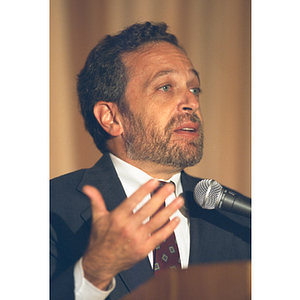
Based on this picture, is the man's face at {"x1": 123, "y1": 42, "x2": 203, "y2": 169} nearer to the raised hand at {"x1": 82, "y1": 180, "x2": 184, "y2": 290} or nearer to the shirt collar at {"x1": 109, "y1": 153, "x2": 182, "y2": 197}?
the shirt collar at {"x1": 109, "y1": 153, "x2": 182, "y2": 197}

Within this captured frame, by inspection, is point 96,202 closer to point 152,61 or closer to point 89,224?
point 89,224

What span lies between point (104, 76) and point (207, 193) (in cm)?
56

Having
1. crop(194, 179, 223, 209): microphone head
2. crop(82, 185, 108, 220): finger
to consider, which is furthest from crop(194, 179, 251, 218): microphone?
crop(82, 185, 108, 220): finger

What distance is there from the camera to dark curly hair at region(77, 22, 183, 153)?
50.4 inches

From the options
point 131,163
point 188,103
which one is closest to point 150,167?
point 131,163

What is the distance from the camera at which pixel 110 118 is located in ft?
4.21

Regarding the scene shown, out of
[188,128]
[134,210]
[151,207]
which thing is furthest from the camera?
[188,128]

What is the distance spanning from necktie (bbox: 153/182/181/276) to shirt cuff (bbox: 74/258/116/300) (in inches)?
6.4

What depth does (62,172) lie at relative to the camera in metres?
1.30

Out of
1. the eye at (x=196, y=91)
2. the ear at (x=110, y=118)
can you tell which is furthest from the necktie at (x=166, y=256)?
the eye at (x=196, y=91)

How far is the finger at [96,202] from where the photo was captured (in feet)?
3.98
